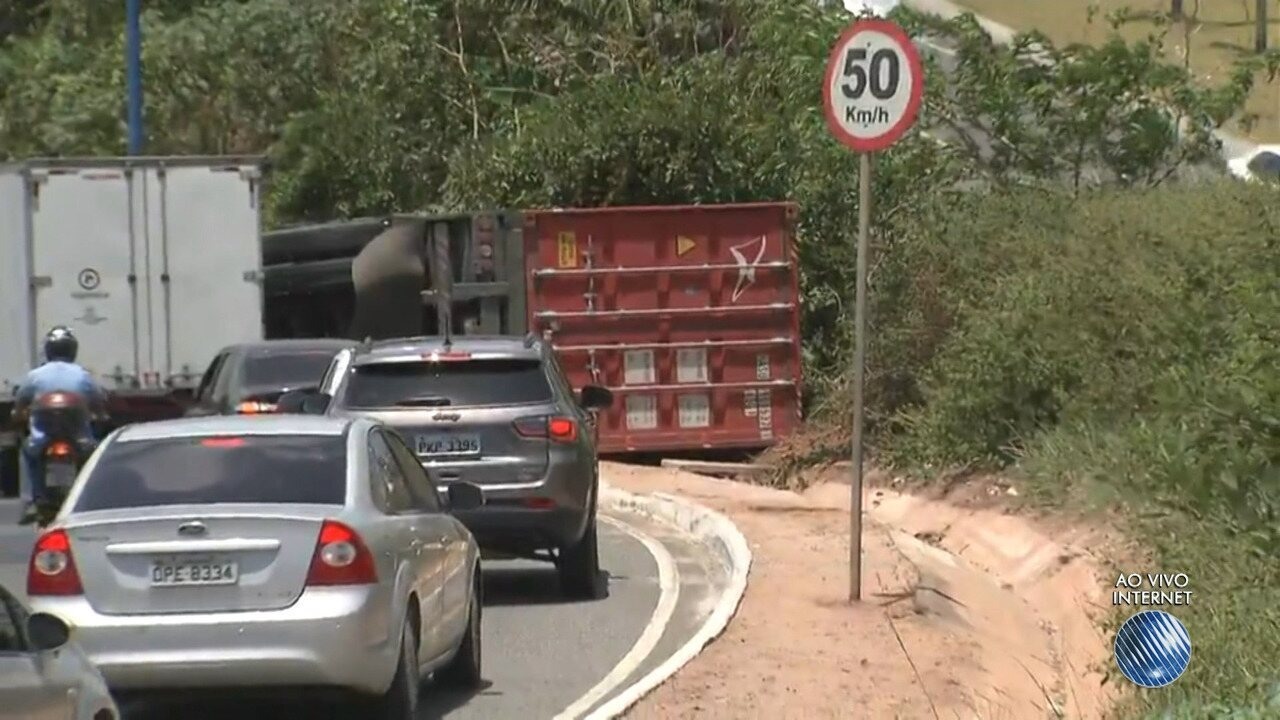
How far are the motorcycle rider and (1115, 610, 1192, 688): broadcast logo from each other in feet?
37.9

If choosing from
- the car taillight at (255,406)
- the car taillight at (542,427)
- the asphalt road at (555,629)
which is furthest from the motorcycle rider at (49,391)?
the car taillight at (542,427)

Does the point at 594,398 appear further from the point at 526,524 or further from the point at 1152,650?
the point at 1152,650

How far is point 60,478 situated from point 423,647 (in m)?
7.04

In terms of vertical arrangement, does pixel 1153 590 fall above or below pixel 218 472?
below

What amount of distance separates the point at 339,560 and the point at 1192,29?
22.2 meters

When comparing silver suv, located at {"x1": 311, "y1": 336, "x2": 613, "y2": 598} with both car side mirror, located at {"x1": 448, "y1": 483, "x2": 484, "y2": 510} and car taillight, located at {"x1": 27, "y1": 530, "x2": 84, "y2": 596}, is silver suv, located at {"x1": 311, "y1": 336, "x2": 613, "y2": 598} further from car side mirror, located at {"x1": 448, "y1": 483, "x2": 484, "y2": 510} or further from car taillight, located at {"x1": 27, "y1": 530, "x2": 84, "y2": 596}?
car taillight, located at {"x1": 27, "y1": 530, "x2": 84, "y2": 596}

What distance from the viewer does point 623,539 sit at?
18.8 m

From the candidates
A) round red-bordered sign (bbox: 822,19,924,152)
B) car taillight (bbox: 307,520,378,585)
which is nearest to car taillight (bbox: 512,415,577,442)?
round red-bordered sign (bbox: 822,19,924,152)

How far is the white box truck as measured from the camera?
898 inches

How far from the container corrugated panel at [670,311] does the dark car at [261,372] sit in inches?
184

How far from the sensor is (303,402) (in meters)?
15.8

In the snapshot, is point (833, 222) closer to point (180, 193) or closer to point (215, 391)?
point (180, 193)

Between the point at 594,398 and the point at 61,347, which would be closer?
the point at 594,398

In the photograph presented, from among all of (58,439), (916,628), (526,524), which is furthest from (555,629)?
(58,439)
